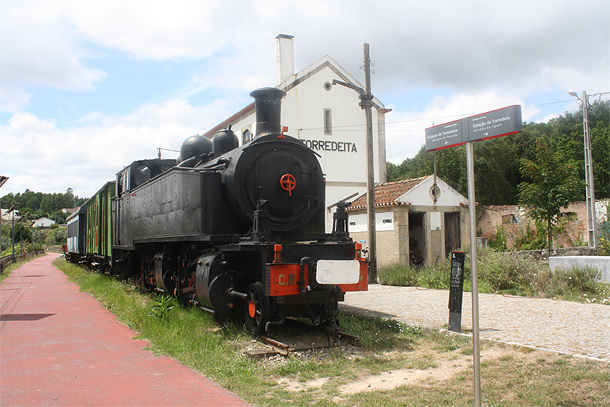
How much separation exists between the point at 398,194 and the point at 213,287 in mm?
9977

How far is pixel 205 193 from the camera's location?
796 cm

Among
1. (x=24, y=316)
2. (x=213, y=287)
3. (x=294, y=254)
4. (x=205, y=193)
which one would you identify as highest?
(x=205, y=193)

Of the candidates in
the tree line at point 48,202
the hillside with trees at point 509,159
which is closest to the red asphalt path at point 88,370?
the hillside with trees at point 509,159

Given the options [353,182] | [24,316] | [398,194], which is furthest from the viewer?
[353,182]

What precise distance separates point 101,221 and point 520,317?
14738 millimetres

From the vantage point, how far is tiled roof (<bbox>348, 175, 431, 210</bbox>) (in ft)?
52.9

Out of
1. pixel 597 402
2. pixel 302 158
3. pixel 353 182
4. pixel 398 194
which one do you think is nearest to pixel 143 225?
pixel 302 158

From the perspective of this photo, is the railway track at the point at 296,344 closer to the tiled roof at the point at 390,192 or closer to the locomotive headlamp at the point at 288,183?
the locomotive headlamp at the point at 288,183

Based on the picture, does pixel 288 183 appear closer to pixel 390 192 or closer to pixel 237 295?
pixel 237 295

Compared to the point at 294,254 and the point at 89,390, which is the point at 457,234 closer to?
the point at 294,254

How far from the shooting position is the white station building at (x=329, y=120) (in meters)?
22.5

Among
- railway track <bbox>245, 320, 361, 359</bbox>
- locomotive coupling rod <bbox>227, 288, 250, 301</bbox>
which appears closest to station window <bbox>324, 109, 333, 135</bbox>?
locomotive coupling rod <bbox>227, 288, 250, 301</bbox>

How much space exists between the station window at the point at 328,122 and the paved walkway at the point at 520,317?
1183 cm

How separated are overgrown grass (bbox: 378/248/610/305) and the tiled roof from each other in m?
2.26
